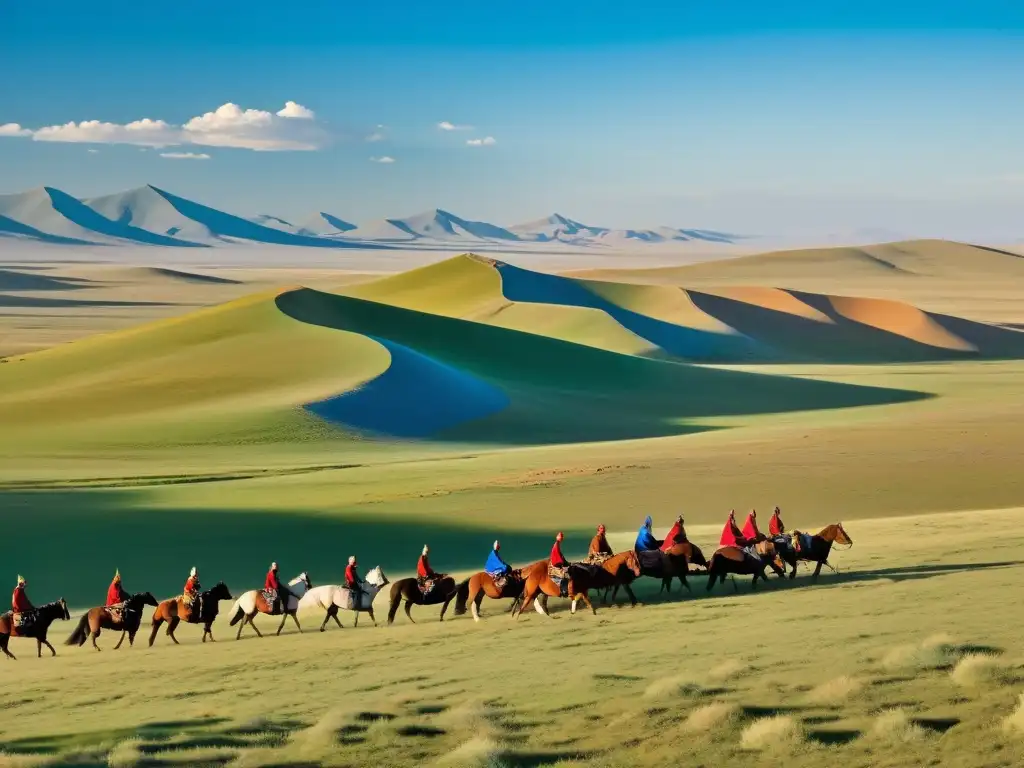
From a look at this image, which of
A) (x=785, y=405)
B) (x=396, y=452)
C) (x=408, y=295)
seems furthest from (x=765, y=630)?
(x=408, y=295)

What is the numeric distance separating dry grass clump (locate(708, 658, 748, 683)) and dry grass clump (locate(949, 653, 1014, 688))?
2145mm

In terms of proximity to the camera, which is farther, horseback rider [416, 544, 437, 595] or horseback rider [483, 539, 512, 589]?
horseback rider [416, 544, 437, 595]

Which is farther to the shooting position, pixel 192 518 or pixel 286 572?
pixel 192 518

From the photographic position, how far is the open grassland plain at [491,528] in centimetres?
1271

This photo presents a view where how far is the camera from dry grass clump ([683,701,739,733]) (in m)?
12.3

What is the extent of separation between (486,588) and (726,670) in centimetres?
587

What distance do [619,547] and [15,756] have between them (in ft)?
50.5

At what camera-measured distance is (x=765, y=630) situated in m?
16.8

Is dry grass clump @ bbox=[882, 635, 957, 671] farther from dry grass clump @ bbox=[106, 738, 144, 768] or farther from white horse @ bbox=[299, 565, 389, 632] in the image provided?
white horse @ bbox=[299, 565, 389, 632]

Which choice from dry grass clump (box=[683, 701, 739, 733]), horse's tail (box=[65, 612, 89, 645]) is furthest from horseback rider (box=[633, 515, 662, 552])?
horse's tail (box=[65, 612, 89, 645])

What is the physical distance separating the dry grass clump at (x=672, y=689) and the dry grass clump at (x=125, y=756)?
485 cm

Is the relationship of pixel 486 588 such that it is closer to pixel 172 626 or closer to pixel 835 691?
pixel 172 626

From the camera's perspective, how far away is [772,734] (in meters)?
11.8

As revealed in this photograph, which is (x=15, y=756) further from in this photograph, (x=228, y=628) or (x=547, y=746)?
(x=228, y=628)
